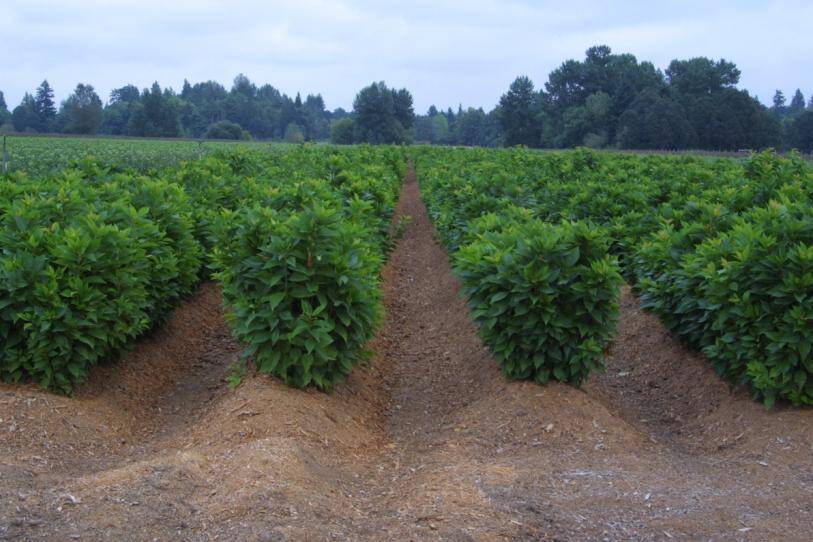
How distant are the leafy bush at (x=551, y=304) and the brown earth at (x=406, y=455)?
0.26m

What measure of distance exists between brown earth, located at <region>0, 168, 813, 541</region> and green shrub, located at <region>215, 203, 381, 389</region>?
0.29 metres

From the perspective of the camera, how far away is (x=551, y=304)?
652 cm

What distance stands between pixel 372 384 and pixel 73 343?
280 centimetres

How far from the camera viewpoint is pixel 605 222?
12016 mm

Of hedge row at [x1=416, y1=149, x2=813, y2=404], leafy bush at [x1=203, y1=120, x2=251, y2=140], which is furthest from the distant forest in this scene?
hedge row at [x1=416, y1=149, x2=813, y2=404]

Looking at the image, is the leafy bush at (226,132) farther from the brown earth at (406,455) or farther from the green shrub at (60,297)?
the green shrub at (60,297)

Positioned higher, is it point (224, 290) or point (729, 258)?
point (729, 258)

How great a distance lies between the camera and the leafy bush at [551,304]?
6.43 metres

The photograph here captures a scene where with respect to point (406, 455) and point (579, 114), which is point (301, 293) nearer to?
point (406, 455)

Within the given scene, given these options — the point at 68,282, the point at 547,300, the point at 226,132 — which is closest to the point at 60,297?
the point at 68,282

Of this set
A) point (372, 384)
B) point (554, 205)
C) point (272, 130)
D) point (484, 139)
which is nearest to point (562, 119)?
point (484, 139)

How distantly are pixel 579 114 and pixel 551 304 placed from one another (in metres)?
81.5

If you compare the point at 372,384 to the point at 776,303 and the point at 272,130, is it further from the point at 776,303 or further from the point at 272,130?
the point at 272,130

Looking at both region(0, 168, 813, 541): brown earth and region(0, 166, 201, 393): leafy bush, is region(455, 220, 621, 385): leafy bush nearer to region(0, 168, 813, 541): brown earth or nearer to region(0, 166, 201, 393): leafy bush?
region(0, 168, 813, 541): brown earth
